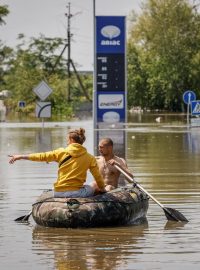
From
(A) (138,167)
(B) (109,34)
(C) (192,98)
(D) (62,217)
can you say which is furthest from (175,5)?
(D) (62,217)

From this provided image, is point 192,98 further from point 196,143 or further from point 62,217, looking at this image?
point 62,217

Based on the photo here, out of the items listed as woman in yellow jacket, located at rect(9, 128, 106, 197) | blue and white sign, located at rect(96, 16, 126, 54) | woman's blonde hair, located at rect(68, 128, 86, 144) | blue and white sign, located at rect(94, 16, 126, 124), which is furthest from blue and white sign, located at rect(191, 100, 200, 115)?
woman's blonde hair, located at rect(68, 128, 86, 144)

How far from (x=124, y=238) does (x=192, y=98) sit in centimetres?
4190

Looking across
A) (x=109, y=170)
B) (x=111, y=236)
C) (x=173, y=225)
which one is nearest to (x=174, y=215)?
(x=173, y=225)

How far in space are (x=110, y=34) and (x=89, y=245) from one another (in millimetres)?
35106

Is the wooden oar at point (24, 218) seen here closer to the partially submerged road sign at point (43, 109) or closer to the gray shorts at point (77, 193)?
the gray shorts at point (77, 193)

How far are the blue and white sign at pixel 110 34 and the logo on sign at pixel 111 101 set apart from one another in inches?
73.8

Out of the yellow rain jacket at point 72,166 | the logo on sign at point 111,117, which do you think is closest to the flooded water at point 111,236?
the yellow rain jacket at point 72,166

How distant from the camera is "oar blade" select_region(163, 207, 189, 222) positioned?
15.9 meters

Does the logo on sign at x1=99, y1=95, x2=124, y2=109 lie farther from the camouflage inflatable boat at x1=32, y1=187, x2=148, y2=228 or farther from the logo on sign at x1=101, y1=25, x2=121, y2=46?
the camouflage inflatable boat at x1=32, y1=187, x2=148, y2=228

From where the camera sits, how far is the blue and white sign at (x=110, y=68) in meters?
47.9

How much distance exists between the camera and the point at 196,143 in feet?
124

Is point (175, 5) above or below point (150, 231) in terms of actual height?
above

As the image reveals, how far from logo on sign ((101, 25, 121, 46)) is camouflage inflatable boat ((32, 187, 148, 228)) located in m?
32.5
